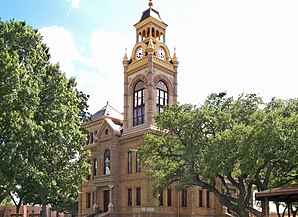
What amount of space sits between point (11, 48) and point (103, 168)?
2070 centimetres

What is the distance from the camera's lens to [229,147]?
67.6ft

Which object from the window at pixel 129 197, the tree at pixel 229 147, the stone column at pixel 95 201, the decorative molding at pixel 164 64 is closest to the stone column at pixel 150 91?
the decorative molding at pixel 164 64

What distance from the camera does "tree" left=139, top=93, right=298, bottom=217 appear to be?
19.5 metres

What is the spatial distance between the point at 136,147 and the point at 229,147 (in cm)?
1644

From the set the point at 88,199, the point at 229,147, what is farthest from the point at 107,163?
the point at 229,147

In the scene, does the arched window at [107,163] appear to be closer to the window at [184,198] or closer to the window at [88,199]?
the window at [88,199]

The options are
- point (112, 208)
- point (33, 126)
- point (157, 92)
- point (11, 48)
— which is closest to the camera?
point (33, 126)

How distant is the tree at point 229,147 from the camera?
19.5 metres

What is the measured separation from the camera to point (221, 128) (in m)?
23.4

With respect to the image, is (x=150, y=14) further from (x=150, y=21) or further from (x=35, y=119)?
(x=35, y=119)

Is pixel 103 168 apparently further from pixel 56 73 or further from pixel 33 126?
pixel 33 126

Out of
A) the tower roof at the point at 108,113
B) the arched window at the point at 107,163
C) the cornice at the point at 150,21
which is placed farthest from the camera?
the tower roof at the point at 108,113

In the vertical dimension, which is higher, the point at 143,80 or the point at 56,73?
the point at 143,80

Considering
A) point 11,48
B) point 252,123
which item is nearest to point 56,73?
point 11,48
